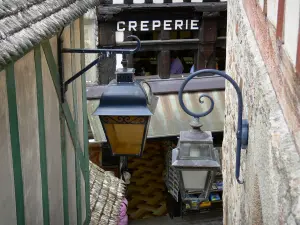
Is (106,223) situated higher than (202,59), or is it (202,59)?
(202,59)

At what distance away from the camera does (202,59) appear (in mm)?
12430

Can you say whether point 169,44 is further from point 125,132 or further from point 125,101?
point 125,101

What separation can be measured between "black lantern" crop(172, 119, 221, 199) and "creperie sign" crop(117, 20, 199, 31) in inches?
290

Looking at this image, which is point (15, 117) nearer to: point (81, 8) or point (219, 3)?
point (81, 8)

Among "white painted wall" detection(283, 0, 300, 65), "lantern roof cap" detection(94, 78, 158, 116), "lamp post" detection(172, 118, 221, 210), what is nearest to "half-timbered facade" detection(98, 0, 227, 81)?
"lantern roof cap" detection(94, 78, 158, 116)

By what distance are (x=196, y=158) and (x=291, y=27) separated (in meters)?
2.01

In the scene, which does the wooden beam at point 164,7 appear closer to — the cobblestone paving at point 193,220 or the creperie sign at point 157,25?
the creperie sign at point 157,25

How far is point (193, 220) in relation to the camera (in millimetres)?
11250

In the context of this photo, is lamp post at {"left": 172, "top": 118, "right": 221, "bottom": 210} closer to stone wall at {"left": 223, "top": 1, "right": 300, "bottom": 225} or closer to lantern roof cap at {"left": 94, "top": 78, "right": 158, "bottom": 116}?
stone wall at {"left": 223, "top": 1, "right": 300, "bottom": 225}

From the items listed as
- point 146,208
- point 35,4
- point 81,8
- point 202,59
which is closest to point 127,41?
point 202,59

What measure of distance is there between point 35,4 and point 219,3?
833 centimetres

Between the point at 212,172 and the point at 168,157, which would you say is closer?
the point at 212,172

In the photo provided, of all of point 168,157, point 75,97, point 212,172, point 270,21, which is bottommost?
point 168,157

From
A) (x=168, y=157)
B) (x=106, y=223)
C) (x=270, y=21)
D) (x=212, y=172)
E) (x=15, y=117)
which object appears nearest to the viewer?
(x=270, y=21)
